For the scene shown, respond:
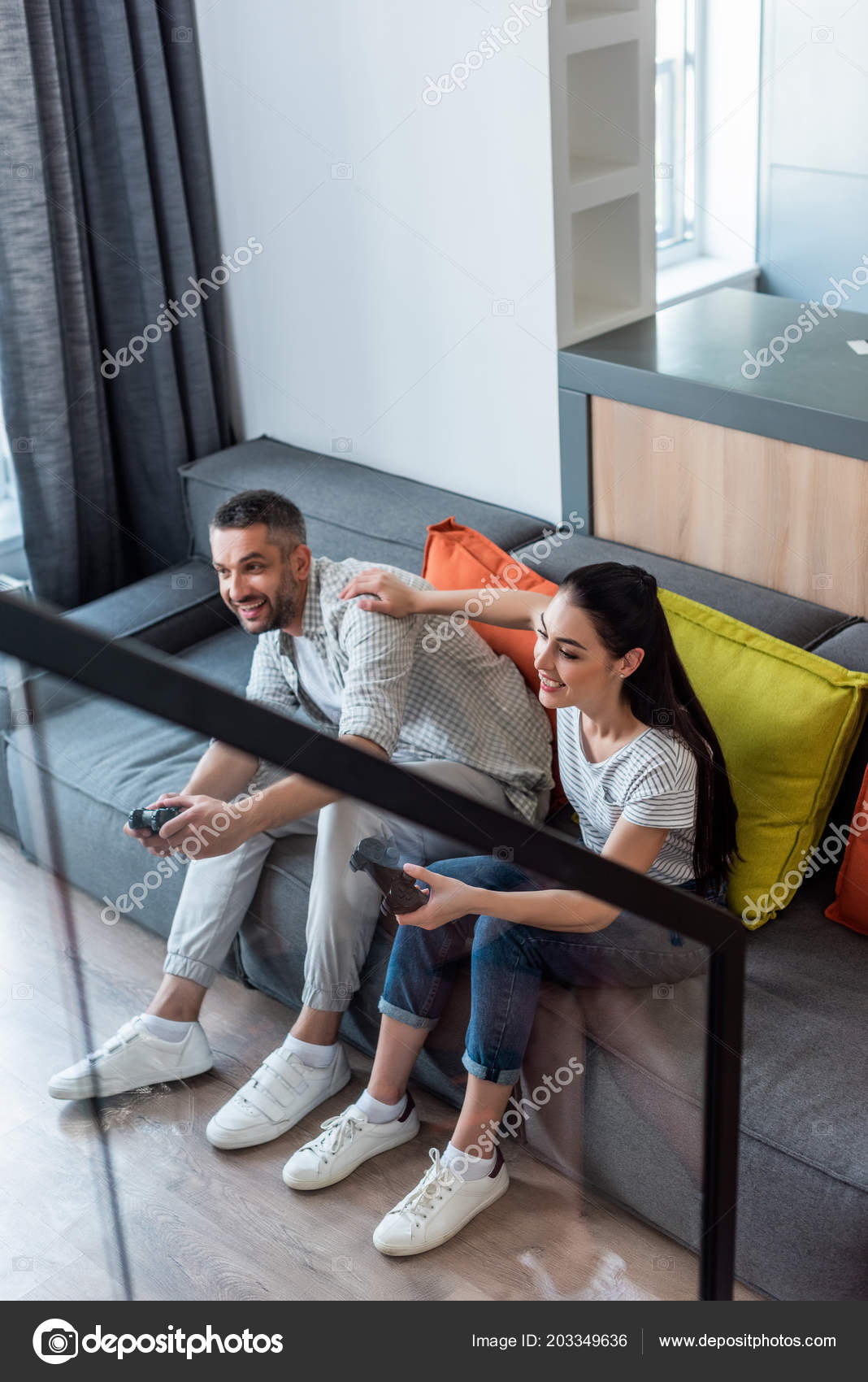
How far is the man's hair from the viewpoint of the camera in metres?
1.98

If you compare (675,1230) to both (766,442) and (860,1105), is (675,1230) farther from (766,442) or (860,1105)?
(766,442)

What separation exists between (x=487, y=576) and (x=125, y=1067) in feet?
4.98

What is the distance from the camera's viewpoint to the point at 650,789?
1614mm

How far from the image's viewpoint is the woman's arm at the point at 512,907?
28.6 inches

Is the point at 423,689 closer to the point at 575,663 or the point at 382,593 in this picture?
the point at 382,593

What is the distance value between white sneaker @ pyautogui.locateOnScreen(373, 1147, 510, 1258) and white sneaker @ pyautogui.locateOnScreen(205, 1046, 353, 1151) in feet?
0.26

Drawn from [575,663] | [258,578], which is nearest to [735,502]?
[575,663]

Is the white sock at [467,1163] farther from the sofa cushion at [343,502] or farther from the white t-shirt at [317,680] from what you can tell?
the sofa cushion at [343,502]

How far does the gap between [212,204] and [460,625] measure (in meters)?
1.49

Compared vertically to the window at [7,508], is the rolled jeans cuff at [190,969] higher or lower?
higher

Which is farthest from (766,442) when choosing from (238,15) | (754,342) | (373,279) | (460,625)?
(238,15)

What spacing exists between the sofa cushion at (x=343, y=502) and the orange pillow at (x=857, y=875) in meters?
0.93

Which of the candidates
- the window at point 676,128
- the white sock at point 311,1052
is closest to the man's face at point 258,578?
the white sock at point 311,1052

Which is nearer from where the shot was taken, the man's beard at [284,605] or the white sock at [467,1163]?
the white sock at [467,1163]
